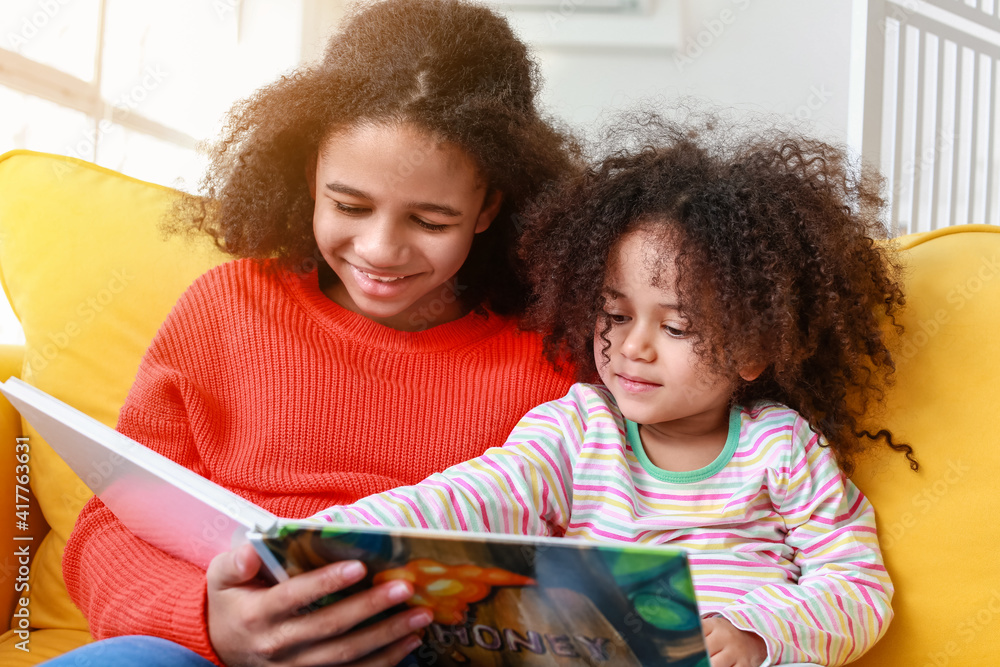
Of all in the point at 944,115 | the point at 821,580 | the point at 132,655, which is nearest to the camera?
the point at 132,655

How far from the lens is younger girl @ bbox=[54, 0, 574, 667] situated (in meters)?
1.03

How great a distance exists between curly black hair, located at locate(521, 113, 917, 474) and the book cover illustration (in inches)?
15.8

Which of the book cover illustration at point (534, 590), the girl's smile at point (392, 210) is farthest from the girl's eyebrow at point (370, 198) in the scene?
the book cover illustration at point (534, 590)

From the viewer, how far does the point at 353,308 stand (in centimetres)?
117

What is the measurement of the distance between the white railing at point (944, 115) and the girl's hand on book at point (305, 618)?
2073 mm

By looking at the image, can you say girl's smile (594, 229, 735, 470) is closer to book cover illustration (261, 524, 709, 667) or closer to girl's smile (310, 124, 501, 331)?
girl's smile (310, 124, 501, 331)

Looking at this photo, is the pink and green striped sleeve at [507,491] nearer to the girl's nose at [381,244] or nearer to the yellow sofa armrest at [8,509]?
the girl's nose at [381,244]

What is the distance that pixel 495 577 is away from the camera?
0.56 metres

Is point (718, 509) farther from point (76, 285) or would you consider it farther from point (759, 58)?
point (759, 58)

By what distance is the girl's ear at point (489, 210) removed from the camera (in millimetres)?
1150

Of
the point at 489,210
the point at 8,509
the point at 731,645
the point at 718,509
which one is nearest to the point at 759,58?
the point at 489,210

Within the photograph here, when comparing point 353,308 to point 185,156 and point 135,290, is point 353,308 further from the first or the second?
point 185,156

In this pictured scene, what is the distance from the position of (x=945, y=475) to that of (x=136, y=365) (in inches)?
41.3

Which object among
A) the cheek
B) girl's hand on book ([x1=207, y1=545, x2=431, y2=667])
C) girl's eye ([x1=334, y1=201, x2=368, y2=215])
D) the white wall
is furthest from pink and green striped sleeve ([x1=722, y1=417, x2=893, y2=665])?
the white wall
